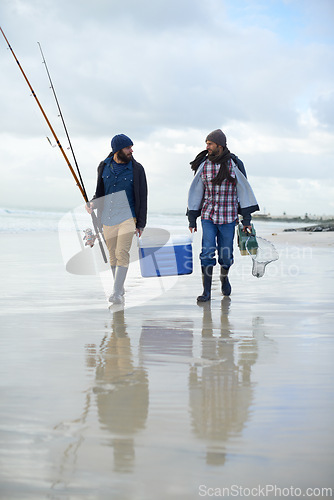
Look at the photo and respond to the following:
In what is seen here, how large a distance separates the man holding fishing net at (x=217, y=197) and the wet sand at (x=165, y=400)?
656 millimetres

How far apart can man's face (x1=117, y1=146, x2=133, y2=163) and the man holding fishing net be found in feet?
2.27

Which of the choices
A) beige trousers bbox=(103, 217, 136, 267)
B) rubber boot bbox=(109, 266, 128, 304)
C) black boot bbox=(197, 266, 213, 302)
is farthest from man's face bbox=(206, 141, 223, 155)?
rubber boot bbox=(109, 266, 128, 304)

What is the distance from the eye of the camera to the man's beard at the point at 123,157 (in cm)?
599

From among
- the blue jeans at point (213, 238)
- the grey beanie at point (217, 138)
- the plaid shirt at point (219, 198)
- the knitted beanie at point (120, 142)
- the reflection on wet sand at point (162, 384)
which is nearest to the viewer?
the reflection on wet sand at point (162, 384)

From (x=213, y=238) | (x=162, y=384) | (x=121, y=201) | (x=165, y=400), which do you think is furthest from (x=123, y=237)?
(x=165, y=400)

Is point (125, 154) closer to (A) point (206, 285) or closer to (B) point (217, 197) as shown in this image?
(B) point (217, 197)

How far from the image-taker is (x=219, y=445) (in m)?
2.34

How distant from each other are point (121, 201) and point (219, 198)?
947mm

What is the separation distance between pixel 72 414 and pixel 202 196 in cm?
389

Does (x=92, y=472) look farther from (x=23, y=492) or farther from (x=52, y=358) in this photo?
(x=52, y=358)

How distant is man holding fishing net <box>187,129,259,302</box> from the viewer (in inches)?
239

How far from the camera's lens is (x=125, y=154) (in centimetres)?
598

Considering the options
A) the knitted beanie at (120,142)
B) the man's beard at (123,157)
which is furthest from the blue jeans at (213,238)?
the knitted beanie at (120,142)

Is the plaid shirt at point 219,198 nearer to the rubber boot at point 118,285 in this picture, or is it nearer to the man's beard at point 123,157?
the man's beard at point 123,157
